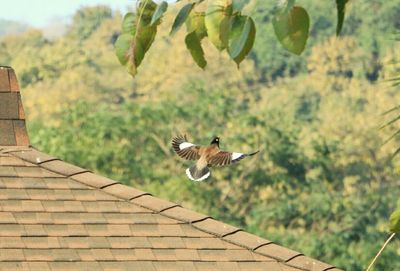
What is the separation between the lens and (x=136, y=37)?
11.8ft

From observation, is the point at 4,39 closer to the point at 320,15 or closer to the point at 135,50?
the point at 320,15

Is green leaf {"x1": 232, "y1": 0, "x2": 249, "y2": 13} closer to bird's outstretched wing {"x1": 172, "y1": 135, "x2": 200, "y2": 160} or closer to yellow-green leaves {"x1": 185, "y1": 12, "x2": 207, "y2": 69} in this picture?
yellow-green leaves {"x1": 185, "y1": 12, "x2": 207, "y2": 69}

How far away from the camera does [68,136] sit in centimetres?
3609

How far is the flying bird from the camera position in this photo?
654 centimetres

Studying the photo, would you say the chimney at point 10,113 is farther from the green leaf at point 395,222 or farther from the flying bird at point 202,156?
Result: the green leaf at point 395,222

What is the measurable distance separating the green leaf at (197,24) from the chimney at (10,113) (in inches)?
163

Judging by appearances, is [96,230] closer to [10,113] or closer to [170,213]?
[170,213]

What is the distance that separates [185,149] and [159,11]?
3.33 meters

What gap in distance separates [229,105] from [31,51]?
31.8 meters

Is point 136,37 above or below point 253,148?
above

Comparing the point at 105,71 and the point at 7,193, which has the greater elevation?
the point at 7,193

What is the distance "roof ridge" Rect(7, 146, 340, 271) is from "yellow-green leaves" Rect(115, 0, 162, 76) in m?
4.03

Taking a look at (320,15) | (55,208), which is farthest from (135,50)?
(320,15)

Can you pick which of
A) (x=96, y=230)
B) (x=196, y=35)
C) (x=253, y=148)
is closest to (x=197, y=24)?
(x=196, y=35)
